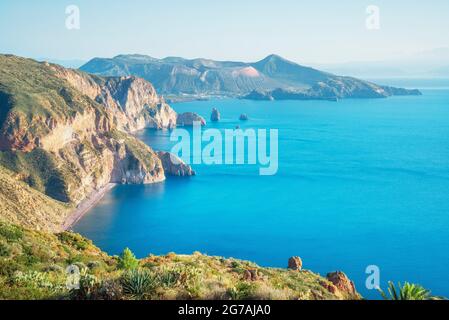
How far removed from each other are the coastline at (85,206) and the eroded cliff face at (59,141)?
4.49 ft

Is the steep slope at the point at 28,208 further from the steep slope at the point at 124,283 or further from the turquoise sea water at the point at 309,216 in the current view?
the steep slope at the point at 124,283

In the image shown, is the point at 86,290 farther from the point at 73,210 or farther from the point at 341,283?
the point at 73,210

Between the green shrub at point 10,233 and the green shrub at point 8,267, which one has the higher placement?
the green shrub at point 8,267

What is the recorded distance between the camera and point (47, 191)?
98.2m

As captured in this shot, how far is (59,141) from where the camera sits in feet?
366

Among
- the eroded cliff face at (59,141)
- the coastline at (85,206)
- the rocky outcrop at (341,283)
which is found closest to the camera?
the rocky outcrop at (341,283)

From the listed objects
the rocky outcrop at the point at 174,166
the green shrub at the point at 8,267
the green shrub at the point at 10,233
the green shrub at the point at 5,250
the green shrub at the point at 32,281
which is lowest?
the rocky outcrop at the point at 174,166

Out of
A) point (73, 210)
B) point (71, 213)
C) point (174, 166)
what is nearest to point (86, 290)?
point (71, 213)

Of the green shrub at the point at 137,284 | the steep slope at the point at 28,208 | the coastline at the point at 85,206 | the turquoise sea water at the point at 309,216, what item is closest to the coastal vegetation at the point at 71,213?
the green shrub at the point at 137,284

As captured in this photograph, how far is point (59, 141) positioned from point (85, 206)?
64.2ft

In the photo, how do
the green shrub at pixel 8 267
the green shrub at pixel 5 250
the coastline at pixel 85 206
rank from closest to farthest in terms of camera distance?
1. the green shrub at pixel 8 267
2. the green shrub at pixel 5 250
3. the coastline at pixel 85 206

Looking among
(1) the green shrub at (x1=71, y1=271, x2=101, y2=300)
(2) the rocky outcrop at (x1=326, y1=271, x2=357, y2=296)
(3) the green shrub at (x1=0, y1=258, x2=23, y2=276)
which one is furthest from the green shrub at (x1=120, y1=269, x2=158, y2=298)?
(2) the rocky outcrop at (x1=326, y1=271, x2=357, y2=296)

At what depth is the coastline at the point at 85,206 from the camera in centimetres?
8888
